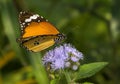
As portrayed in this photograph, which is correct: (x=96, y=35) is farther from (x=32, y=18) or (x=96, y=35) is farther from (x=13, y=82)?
(x=32, y=18)

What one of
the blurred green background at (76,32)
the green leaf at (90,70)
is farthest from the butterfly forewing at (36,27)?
→ the blurred green background at (76,32)

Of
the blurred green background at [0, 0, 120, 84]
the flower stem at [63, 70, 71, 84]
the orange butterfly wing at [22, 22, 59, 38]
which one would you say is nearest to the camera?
the flower stem at [63, 70, 71, 84]

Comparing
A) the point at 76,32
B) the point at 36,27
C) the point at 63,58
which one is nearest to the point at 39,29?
the point at 36,27

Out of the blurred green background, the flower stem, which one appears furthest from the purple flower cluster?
the blurred green background

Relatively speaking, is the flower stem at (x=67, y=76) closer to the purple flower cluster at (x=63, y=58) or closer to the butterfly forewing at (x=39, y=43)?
the purple flower cluster at (x=63, y=58)

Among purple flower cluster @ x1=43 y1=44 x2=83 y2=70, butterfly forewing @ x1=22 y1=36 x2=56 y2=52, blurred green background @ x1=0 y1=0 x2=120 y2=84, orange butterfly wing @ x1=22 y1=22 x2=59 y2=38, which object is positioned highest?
orange butterfly wing @ x1=22 y1=22 x2=59 y2=38

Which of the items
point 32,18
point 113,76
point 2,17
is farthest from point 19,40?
point 113,76

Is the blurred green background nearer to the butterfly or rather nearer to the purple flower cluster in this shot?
the butterfly
